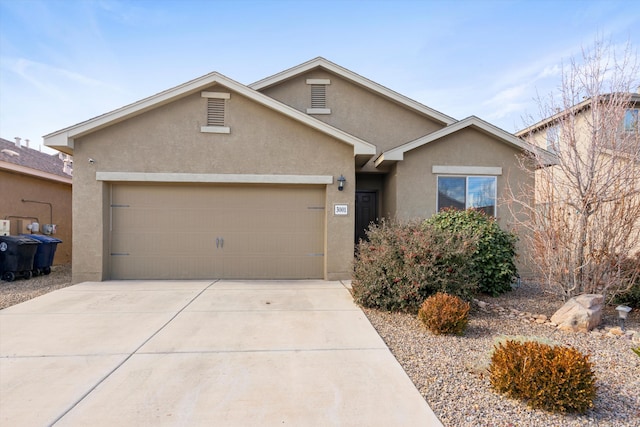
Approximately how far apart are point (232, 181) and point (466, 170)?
6.32m

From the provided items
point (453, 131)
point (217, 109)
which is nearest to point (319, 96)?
point (217, 109)

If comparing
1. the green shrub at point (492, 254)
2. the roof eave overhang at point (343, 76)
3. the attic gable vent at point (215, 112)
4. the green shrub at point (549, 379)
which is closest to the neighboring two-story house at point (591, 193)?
the green shrub at point (492, 254)

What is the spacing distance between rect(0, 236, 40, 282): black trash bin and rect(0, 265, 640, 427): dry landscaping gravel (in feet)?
7.68

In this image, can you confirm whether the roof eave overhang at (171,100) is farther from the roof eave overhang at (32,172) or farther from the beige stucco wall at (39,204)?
the beige stucco wall at (39,204)

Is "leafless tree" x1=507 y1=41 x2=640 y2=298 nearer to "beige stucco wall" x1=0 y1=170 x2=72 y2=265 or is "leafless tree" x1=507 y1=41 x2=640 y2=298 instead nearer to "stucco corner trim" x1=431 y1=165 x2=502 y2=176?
"stucco corner trim" x1=431 y1=165 x2=502 y2=176

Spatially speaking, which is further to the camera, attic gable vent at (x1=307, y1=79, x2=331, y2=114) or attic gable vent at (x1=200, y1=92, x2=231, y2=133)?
attic gable vent at (x1=307, y1=79, x2=331, y2=114)

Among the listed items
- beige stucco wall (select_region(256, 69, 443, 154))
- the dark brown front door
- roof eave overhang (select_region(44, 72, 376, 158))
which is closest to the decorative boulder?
roof eave overhang (select_region(44, 72, 376, 158))

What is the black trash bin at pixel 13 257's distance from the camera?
850cm

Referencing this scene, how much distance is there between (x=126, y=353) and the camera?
4090mm

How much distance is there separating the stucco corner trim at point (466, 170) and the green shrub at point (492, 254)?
2522 mm

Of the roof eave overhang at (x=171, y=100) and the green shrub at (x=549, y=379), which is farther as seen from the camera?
the roof eave overhang at (x=171, y=100)

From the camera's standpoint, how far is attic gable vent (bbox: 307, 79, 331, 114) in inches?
435

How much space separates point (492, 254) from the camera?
6590 mm

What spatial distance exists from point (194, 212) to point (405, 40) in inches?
326
